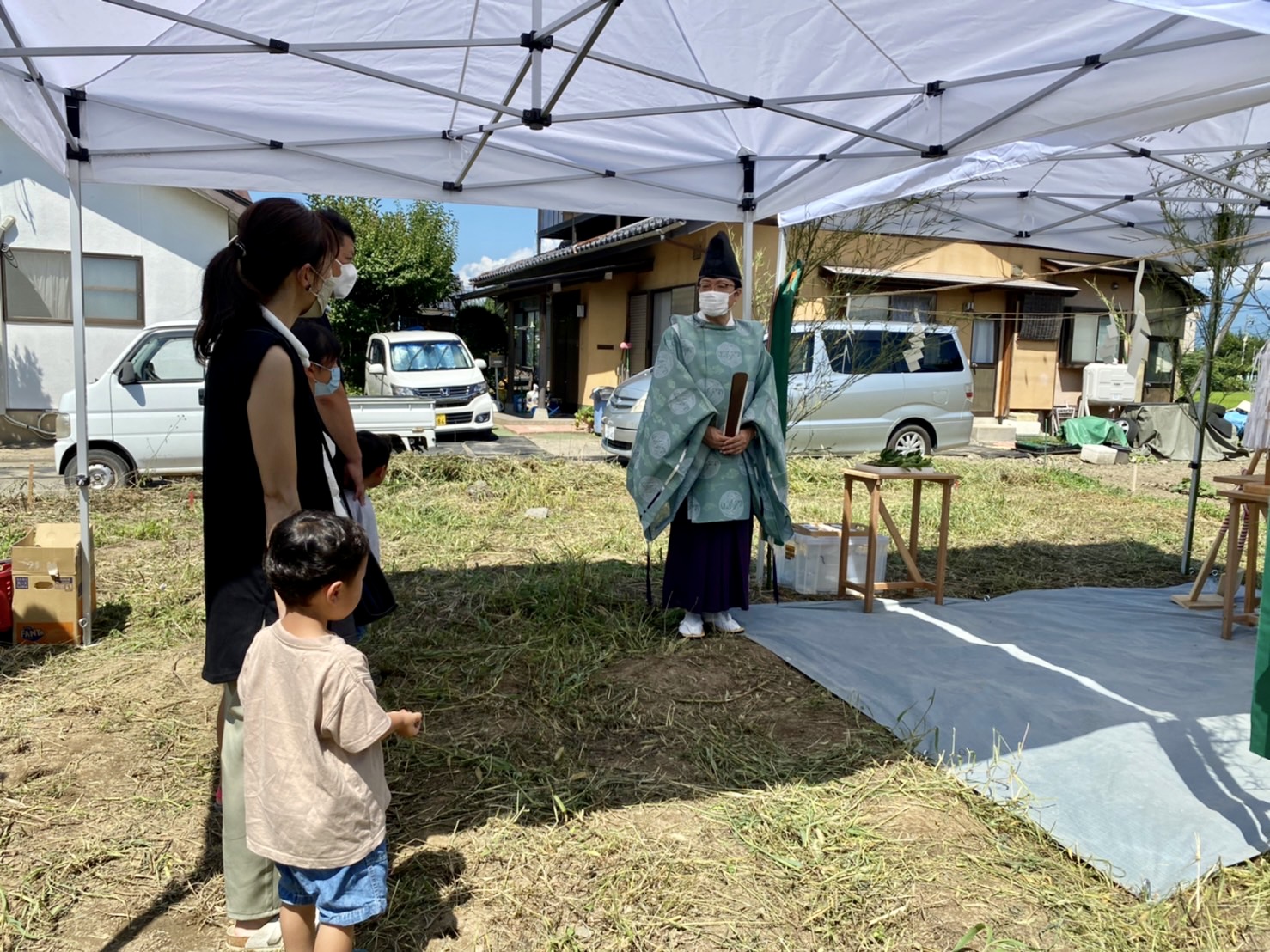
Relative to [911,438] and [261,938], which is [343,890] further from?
[911,438]

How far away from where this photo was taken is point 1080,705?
3.13m

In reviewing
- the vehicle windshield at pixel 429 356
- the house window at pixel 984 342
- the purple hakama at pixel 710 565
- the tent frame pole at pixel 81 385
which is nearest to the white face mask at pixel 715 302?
the purple hakama at pixel 710 565

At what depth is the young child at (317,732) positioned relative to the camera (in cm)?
154

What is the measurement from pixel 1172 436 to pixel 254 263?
1281cm

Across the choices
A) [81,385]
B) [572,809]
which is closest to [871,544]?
[572,809]

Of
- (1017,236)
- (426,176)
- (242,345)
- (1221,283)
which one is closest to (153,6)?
(426,176)

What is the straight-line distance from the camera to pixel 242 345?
1.72 metres

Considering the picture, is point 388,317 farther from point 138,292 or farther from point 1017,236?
point 1017,236

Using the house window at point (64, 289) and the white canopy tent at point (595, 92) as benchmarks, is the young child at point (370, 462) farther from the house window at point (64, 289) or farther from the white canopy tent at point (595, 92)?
the house window at point (64, 289)

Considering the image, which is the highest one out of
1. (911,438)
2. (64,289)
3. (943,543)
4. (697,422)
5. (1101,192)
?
(1101,192)

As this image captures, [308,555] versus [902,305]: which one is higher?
[902,305]

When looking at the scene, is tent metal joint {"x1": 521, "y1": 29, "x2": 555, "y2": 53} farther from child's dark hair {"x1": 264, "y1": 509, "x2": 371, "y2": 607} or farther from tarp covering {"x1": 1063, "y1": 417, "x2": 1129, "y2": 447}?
tarp covering {"x1": 1063, "y1": 417, "x2": 1129, "y2": 447}

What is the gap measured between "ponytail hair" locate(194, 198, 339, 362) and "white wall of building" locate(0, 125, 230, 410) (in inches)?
427

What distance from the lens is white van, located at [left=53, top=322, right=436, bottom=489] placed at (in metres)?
7.14
